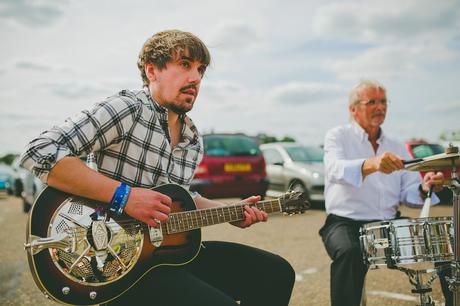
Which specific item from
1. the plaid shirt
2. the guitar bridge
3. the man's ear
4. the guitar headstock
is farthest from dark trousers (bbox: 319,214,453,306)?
the man's ear

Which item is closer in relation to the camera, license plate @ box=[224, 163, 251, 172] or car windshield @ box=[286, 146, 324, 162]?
license plate @ box=[224, 163, 251, 172]

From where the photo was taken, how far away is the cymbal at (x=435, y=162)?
2.68 meters

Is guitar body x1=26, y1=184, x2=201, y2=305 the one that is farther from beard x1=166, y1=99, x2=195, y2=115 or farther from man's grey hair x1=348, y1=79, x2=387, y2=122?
man's grey hair x1=348, y1=79, x2=387, y2=122

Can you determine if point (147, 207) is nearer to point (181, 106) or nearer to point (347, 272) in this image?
point (181, 106)

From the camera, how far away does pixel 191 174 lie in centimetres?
261

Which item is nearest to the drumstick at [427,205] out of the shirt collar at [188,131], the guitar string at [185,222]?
the guitar string at [185,222]

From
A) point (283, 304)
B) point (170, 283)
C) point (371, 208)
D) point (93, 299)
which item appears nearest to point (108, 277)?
point (93, 299)

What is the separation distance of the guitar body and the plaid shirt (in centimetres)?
15

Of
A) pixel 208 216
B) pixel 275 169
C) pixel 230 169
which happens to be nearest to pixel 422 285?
pixel 208 216

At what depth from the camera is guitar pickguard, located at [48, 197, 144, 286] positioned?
6.60 feet

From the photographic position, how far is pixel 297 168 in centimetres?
1123

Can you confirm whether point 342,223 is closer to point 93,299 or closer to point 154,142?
point 154,142

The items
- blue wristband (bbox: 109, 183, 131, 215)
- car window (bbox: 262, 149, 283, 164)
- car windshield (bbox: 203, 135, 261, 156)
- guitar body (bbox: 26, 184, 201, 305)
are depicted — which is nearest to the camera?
guitar body (bbox: 26, 184, 201, 305)

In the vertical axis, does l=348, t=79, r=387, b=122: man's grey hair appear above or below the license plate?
above
